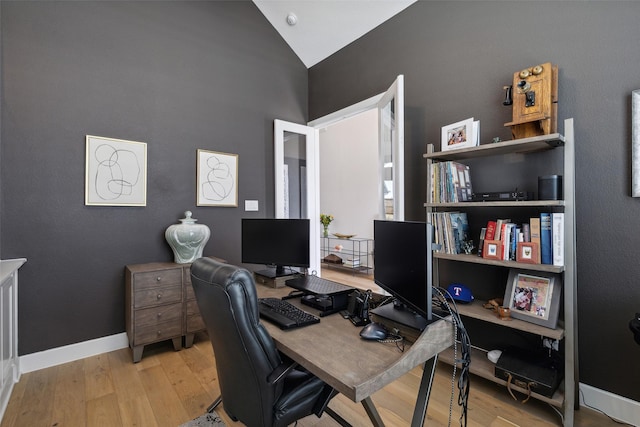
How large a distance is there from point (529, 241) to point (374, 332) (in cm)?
132

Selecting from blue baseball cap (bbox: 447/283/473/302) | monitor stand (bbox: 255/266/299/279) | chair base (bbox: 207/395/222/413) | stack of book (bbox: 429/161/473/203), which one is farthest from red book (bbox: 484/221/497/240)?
chair base (bbox: 207/395/222/413)

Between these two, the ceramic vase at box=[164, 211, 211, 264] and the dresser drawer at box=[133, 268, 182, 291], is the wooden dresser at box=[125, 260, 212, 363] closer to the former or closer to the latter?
the dresser drawer at box=[133, 268, 182, 291]

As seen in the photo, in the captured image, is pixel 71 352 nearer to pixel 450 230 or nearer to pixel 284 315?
pixel 284 315

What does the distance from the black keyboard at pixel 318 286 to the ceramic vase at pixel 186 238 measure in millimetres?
1292

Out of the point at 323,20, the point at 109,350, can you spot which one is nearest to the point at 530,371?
the point at 109,350

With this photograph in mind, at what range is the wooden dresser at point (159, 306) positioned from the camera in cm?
244

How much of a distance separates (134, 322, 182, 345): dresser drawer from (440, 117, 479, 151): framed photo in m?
2.68

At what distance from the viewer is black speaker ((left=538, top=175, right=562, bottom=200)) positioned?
1800mm

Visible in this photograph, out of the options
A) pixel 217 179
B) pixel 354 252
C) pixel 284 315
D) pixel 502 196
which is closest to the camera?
pixel 284 315

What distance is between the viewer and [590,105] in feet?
6.19

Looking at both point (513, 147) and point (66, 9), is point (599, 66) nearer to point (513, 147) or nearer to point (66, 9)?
point (513, 147)

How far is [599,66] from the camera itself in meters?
1.85

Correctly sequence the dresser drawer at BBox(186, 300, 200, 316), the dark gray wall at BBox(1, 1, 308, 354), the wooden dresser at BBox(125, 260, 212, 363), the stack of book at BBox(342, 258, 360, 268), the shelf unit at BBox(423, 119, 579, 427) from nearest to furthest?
1. the shelf unit at BBox(423, 119, 579, 427)
2. the dark gray wall at BBox(1, 1, 308, 354)
3. the wooden dresser at BBox(125, 260, 212, 363)
4. the dresser drawer at BBox(186, 300, 200, 316)
5. the stack of book at BBox(342, 258, 360, 268)

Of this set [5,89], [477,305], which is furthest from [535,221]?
[5,89]
